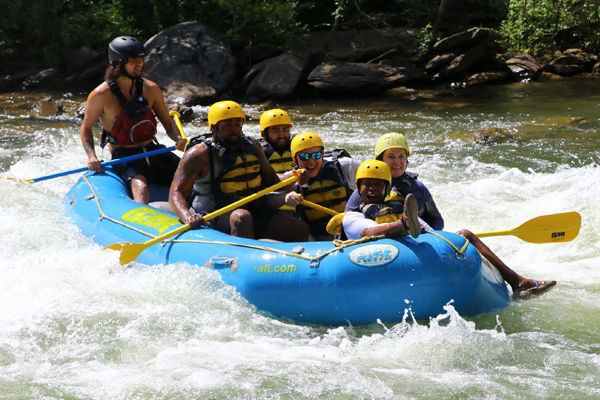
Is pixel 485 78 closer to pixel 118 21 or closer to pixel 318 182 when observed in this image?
pixel 118 21

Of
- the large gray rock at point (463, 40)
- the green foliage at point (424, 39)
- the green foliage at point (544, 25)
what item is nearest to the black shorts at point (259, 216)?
the green foliage at point (424, 39)

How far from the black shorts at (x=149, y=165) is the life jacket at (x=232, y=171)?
1081mm

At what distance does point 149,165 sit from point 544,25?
12245 millimetres

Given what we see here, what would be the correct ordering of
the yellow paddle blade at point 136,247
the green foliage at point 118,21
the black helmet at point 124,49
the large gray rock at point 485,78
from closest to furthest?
the yellow paddle blade at point 136,247, the black helmet at point 124,49, the green foliage at point 118,21, the large gray rock at point 485,78

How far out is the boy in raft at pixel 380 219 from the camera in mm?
3242

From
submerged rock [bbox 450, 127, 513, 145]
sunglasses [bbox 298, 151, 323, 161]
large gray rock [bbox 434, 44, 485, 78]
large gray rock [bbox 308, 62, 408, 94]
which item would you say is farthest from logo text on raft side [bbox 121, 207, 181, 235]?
large gray rock [bbox 434, 44, 485, 78]

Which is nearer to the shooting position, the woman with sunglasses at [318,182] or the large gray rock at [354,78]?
the woman with sunglasses at [318,182]

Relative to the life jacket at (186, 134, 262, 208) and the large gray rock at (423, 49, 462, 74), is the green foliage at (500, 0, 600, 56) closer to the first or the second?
the large gray rock at (423, 49, 462, 74)

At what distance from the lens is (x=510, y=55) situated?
44.4ft

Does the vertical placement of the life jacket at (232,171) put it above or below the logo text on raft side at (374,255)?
above

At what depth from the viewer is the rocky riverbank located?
1164 centimetres

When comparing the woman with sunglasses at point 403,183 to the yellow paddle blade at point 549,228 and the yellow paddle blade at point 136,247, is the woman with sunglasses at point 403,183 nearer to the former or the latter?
the yellow paddle blade at point 549,228

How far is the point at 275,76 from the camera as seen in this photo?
38.4 feet

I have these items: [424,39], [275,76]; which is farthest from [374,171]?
[424,39]
